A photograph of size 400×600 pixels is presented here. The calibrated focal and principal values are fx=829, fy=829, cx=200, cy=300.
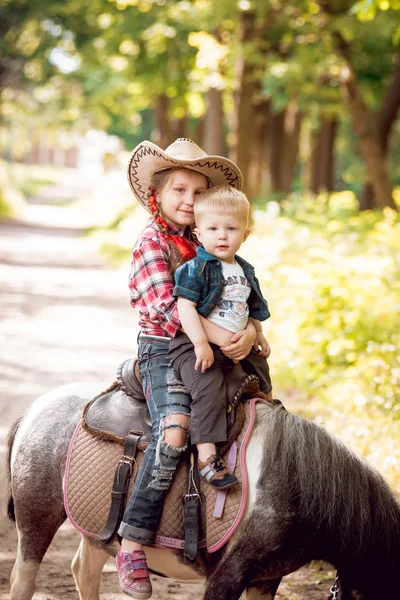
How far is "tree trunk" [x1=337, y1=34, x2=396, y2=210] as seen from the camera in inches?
638

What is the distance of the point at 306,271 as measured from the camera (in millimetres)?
10898

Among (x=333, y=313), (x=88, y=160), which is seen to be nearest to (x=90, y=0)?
(x=333, y=313)

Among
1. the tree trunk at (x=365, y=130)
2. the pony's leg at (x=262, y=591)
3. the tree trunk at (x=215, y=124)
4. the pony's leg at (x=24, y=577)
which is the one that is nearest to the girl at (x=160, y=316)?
the pony's leg at (x=262, y=591)

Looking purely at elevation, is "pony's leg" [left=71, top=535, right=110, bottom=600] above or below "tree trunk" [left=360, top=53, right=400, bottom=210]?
below

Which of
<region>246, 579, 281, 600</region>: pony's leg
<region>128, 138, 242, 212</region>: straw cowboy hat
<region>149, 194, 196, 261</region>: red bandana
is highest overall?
<region>128, 138, 242, 212</region>: straw cowboy hat

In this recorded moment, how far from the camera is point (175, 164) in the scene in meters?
3.93

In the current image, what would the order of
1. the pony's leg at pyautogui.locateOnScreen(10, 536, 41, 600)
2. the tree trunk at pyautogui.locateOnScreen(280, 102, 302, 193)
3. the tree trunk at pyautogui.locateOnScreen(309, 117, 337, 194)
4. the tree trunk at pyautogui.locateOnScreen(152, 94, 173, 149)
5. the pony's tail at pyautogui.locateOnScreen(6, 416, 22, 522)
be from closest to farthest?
the pony's leg at pyautogui.locateOnScreen(10, 536, 41, 600) < the pony's tail at pyautogui.locateOnScreen(6, 416, 22, 522) < the tree trunk at pyautogui.locateOnScreen(309, 117, 337, 194) < the tree trunk at pyautogui.locateOnScreen(280, 102, 302, 193) < the tree trunk at pyautogui.locateOnScreen(152, 94, 173, 149)

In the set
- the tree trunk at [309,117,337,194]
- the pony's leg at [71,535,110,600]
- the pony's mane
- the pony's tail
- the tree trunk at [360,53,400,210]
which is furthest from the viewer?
the tree trunk at [309,117,337,194]

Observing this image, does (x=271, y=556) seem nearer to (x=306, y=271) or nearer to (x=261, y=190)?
(x=306, y=271)

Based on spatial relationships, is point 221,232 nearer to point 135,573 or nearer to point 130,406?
point 130,406

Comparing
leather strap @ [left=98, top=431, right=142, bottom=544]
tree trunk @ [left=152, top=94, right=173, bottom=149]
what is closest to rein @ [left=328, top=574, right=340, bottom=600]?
leather strap @ [left=98, top=431, right=142, bottom=544]

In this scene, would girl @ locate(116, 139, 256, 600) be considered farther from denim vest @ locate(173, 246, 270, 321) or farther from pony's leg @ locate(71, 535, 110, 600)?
pony's leg @ locate(71, 535, 110, 600)

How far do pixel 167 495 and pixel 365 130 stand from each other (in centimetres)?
1392

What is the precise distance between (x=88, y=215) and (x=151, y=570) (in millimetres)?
40206
